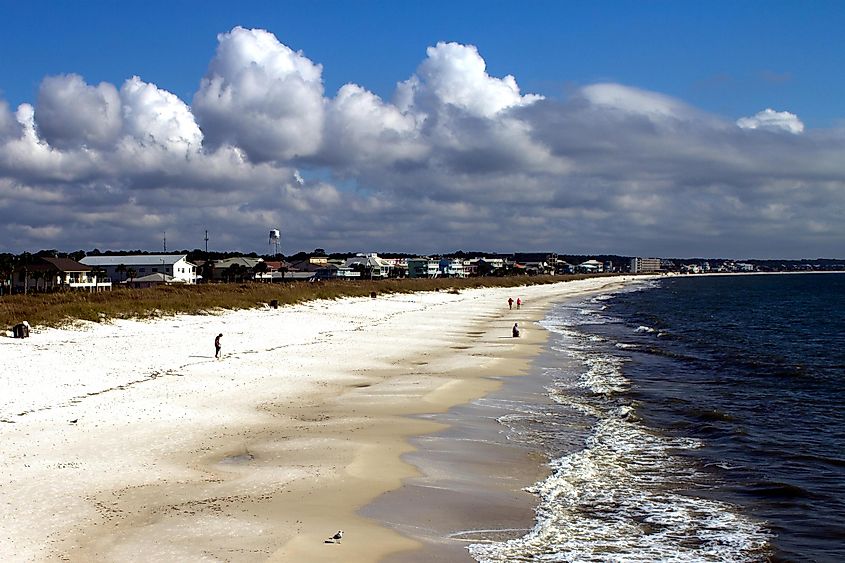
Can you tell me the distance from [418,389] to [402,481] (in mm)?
10488

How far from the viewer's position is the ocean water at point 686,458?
430 inches

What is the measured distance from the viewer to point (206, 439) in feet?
52.3

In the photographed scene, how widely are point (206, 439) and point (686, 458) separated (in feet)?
33.7

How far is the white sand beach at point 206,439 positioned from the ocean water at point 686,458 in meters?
2.73

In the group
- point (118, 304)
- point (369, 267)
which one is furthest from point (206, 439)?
point (369, 267)

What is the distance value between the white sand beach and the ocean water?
2729 mm

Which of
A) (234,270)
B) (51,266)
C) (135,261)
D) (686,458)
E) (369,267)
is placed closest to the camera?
(686,458)

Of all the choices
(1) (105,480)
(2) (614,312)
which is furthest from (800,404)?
(2) (614,312)

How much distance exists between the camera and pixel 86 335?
33156 mm

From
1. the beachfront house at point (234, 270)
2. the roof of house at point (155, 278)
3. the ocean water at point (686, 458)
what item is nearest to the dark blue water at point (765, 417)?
the ocean water at point (686, 458)

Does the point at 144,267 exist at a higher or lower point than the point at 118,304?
higher

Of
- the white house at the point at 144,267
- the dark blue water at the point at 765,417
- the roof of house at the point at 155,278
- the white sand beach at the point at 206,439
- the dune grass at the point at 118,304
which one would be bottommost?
the dark blue water at the point at 765,417

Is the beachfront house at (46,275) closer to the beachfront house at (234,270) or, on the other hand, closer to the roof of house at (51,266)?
the roof of house at (51,266)

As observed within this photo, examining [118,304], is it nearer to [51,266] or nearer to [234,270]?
[51,266]
